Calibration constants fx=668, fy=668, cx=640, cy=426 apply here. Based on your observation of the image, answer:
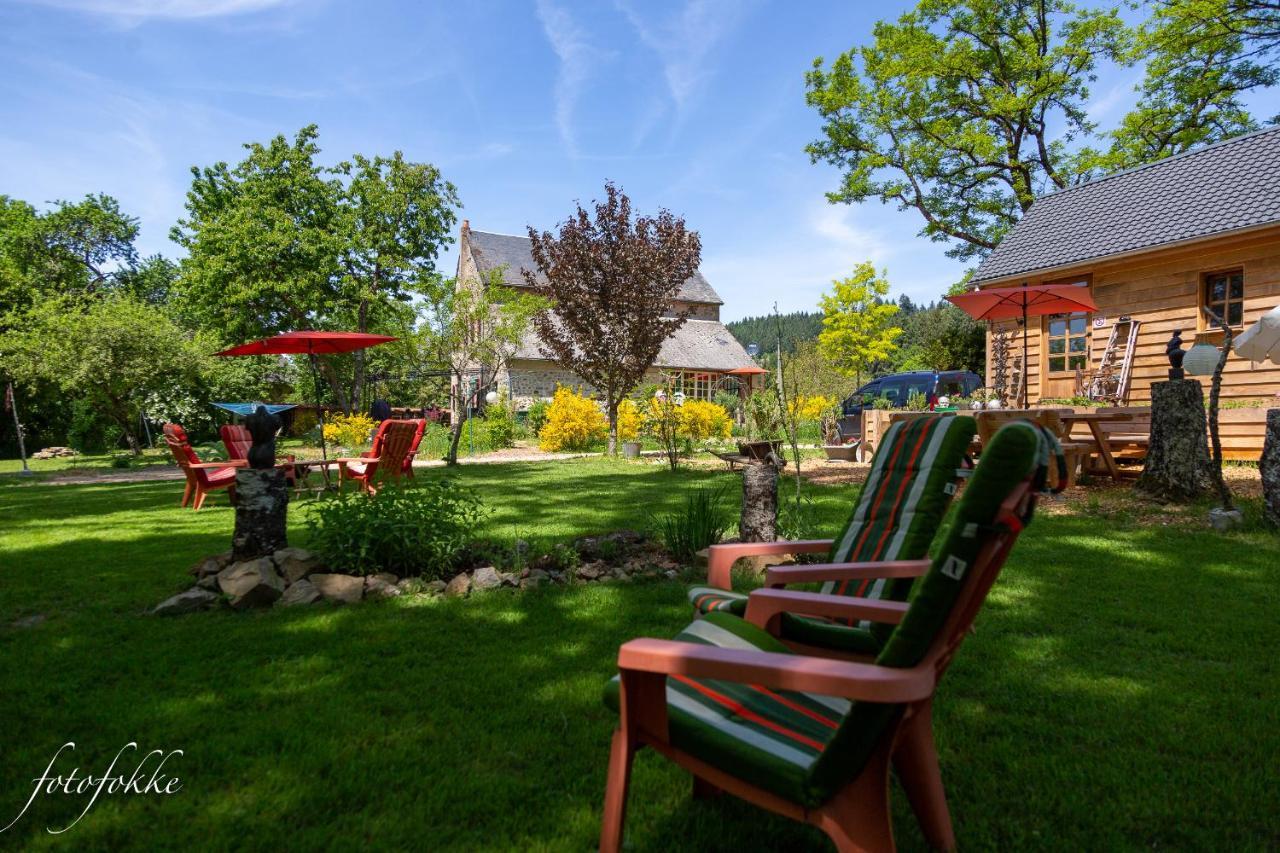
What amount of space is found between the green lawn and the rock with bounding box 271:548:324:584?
0.42 m

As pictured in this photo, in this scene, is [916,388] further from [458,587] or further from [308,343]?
[458,587]

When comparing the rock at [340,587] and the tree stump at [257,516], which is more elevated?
the tree stump at [257,516]

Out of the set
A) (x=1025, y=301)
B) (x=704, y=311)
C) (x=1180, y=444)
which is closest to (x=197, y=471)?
(x=1180, y=444)

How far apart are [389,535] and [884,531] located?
9.96ft

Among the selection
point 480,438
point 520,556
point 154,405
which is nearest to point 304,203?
point 154,405

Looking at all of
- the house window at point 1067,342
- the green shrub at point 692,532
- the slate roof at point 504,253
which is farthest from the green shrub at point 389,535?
the slate roof at point 504,253

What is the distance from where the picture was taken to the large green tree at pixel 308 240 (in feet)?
69.0

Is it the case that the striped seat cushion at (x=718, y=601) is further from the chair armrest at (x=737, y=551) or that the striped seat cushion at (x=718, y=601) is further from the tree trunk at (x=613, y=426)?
the tree trunk at (x=613, y=426)

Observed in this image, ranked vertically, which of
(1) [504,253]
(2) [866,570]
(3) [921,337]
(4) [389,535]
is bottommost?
(4) [389,535]

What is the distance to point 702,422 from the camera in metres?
15.8

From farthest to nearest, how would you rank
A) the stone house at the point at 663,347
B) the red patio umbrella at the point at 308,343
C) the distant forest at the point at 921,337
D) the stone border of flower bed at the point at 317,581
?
the stone house at the point at 663,347 → the distant forest at the point at 921,337 → the red patio umbrella at the point at 308,343 → the stone border of flower bed at the point at 317,581

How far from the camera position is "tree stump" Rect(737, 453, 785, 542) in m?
4.60

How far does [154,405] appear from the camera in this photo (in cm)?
1906

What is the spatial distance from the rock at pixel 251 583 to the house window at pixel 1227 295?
511 inches
